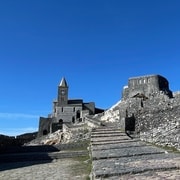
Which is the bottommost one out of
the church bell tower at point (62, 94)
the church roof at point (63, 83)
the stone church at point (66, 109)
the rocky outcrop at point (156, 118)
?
the rocky outcrop at point (156, 118)

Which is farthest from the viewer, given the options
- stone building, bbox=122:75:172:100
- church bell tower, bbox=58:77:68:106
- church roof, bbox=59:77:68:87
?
church roof, bbox=59:77:68:87

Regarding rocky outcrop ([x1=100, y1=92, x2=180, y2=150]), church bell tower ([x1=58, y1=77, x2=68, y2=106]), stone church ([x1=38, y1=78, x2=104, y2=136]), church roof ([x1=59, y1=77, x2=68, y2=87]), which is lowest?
rocky outcrop ([x1=100, y1=92, x2=180, y2=150])

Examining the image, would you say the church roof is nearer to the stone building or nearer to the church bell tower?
the church bell tower

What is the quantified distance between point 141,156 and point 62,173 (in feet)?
10.8

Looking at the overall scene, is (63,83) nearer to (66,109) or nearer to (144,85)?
(66,109)

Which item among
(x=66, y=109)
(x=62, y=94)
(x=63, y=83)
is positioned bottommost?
(x=66, y=109)

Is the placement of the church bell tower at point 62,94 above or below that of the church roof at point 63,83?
below

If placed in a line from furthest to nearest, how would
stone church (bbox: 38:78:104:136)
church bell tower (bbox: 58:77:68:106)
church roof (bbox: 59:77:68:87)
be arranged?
church roof (bbox: 59:77:68:87), church bell tower (bbox: 58:77:68:106), stone church (bbox: 38:78:104:136)

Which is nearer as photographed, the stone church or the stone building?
the stone building

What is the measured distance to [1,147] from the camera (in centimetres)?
2217

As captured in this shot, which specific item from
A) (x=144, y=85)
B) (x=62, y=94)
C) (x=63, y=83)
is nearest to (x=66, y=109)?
(x=62, y=94)

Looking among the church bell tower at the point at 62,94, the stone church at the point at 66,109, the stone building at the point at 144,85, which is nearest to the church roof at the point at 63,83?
the church bell tower at the point at 62,94

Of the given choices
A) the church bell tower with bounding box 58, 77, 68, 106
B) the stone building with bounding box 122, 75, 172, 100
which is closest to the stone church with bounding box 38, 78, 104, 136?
the church bell tower with bounding box 58, 77, 68, 106

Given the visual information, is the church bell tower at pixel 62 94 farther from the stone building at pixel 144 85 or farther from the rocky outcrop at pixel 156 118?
the rocky outcrop at pixel 156 118
